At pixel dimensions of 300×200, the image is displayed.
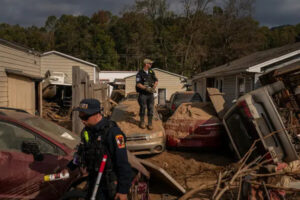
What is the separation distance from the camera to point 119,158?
235 centimetres

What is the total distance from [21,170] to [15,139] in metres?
0.47

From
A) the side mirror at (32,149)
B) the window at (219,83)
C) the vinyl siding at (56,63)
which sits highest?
the vinyl siding at (56,63)

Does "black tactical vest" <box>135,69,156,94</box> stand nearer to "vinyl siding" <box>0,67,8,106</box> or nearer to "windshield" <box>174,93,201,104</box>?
"vinyl siding" <box>0,67,8,106</box>

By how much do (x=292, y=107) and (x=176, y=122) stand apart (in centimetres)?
303

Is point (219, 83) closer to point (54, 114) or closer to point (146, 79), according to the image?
point (54, 114)

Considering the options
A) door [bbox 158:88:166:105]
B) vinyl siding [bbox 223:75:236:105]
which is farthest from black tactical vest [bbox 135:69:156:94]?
door [bbox 158:88:166:105]

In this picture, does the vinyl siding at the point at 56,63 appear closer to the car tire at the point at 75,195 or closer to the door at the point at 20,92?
the door at the point at 20,92

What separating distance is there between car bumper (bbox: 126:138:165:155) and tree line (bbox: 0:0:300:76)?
125ft

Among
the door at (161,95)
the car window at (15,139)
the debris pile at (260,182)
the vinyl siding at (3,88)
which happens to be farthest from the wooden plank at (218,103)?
the door at (161,95)

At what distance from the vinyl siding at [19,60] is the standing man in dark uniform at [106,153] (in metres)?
7.81

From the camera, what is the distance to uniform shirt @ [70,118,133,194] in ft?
7.53

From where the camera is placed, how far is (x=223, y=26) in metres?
45.2

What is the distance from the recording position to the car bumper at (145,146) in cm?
585

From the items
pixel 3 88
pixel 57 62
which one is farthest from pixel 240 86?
pixel 57 62
